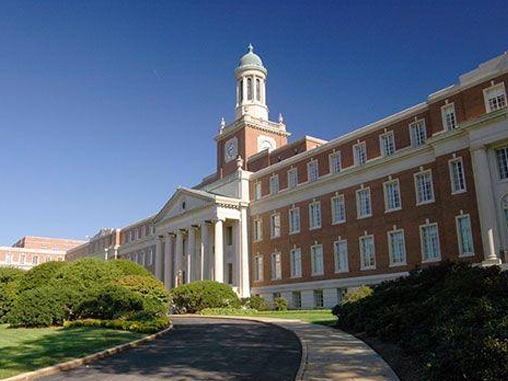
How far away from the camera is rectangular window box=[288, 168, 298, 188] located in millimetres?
47406

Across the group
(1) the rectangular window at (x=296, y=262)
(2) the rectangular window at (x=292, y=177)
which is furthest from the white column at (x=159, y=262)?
(1) the rectangular window at (x=296, y=262)

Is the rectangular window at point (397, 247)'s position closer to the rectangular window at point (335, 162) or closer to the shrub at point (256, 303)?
the rectangular window at point (335, 162)

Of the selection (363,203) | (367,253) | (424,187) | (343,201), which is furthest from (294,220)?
(424,187)

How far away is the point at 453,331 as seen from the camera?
9297 mm

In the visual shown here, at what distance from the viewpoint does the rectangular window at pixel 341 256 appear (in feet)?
134

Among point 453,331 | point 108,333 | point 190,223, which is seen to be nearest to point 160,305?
point 108,333

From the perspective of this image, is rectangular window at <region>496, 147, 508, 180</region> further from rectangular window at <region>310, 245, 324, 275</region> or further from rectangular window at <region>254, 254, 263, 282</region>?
rectangular window at <region>254, 254, 263, 282</region>

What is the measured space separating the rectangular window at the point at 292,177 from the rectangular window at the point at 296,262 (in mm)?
6158

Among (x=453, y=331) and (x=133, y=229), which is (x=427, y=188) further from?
(x=133, y=229)

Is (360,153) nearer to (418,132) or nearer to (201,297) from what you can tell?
(418,132)

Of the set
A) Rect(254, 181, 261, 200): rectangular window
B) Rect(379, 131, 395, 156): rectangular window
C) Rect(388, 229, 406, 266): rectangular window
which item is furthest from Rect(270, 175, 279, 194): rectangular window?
Rect(388, 229, 406, 266): rectangular window

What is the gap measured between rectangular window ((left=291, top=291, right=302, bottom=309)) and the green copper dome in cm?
3026

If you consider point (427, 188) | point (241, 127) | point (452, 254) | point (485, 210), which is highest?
point (241, 127)

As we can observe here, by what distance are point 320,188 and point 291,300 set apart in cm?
1049
